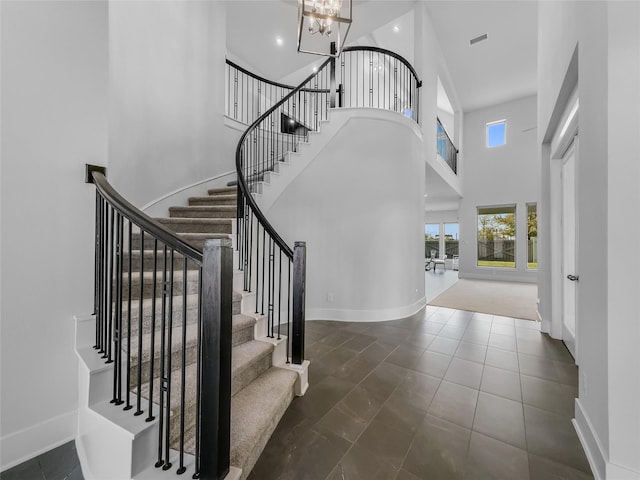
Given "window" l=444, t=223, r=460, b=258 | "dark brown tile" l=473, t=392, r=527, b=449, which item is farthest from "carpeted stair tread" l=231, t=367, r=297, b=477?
"window" l=444, t=223, r=460, b=258

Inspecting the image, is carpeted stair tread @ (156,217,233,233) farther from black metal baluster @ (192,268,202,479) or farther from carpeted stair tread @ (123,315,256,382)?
black metal baluster @ (192,268,202,479)

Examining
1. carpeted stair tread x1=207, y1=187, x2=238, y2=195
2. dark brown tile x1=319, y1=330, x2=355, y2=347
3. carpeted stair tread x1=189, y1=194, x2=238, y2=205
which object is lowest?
dark brown tile x1=319, y1=330, x2=355, y2=347

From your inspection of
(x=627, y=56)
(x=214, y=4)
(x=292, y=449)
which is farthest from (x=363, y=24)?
(x=292, y=449)

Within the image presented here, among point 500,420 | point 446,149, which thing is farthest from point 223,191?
point 446,149

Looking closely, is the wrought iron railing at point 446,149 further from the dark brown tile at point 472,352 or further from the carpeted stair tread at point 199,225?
the carpeted stair tread at point 199,225

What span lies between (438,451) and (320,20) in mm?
3779

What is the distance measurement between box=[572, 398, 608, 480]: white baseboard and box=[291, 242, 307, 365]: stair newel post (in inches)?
71.3

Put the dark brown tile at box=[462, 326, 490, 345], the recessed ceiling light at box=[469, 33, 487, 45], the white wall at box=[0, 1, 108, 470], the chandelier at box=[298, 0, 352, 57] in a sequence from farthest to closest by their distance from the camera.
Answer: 1. the recessed ceiling light at box=[469, 33, 487, 45]
2. the dark brown tile at box=[462, 326, 490, 345]
3. the chandelier at box=[298, 0, 352, 57]
4. the white wall at box=[0, 1, 108, 470]

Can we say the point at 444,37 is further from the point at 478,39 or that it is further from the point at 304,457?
the point at 304,457

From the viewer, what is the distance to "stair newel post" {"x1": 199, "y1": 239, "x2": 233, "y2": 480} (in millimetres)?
1072

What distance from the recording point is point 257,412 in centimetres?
160

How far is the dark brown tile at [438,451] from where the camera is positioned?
1403 mm

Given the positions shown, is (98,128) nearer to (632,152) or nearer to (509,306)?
(632,152)

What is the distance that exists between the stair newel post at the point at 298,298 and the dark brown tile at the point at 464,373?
4.61 feet
